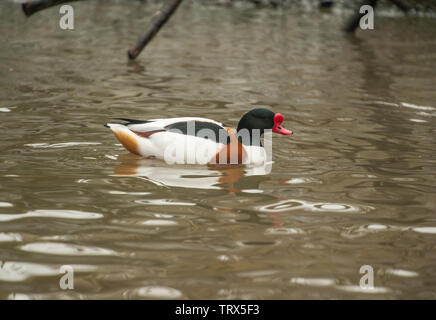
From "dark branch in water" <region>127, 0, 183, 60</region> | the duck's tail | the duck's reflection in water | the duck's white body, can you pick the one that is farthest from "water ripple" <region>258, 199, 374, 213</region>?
"dark branch in water" <region>127, 0, 183, 60</region>

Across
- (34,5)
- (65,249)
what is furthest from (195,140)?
(34,5)

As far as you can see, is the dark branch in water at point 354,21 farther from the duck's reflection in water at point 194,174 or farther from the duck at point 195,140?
the duck's reflection in water at point 194,174

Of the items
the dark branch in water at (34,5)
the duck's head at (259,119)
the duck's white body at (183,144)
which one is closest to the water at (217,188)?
the duck's white body at (183,144)

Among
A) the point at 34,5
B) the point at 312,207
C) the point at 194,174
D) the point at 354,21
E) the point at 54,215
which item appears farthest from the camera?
the point at 354,21

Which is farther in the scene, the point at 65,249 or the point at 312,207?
the point at 312,207

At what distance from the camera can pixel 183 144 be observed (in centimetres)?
612

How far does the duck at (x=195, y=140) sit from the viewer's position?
6.12 metres

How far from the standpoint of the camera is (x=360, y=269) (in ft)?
13.5

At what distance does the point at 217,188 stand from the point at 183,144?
0.69 meters

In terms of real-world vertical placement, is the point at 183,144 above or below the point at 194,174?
above

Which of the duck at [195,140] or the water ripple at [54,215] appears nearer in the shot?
the water ripple at [54,215]

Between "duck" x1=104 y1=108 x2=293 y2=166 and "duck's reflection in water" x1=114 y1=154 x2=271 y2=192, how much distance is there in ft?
0.23

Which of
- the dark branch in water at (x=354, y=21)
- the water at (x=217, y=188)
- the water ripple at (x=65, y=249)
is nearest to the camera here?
the water at (x=217, y=188)

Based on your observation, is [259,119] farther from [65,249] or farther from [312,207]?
[65,249]
